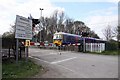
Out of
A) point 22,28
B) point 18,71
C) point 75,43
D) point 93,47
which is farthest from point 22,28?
point 75,43

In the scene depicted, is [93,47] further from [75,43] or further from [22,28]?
[22,28]

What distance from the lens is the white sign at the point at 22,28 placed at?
578 inches

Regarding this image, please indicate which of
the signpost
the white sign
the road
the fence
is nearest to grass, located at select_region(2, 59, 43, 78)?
the road

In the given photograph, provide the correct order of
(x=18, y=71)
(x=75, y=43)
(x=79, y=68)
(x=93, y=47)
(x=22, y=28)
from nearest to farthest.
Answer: (x=18, y=71) → (x=79, y=68) → (x=22, y=28) → (x=93, y=47) → (x=75, y=43)

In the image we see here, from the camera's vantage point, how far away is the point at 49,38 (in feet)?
266

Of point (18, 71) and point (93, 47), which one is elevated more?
point (93, 47)

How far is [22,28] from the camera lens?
15477 millimetres

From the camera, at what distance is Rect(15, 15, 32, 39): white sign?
1469cm

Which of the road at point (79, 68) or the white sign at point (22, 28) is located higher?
the white sign at point (22, 28)

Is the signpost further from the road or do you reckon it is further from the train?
the train

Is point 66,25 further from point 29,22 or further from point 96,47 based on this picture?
point 29,22

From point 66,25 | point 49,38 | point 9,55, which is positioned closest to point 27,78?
point 9,55

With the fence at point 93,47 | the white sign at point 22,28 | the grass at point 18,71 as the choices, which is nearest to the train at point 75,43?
the fence at point 93,47

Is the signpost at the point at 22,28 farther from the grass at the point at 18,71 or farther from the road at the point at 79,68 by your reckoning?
the road at the point at 79,68
